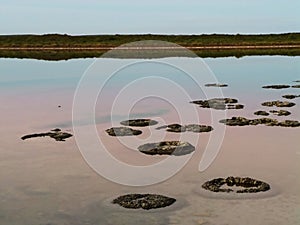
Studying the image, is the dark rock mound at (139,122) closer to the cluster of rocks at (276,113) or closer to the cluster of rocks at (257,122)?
the cluster of rocks at (257,122)

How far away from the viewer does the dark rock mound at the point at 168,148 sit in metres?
17.0

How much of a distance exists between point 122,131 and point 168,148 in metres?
3.33

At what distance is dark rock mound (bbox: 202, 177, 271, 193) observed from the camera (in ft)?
42.7

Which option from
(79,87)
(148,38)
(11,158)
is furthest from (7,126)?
(148,38)

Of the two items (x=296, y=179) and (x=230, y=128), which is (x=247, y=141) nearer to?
(x=230, y=128)

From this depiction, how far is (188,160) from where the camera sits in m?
16.0

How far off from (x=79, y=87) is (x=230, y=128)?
17851 millimetres

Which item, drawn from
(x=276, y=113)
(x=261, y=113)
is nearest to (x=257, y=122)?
(x=261, y=113)

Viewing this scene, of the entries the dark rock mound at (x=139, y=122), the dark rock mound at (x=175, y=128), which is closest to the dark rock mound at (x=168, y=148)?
the dark rock mound at (x=175, y=128)

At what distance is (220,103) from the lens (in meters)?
27.3

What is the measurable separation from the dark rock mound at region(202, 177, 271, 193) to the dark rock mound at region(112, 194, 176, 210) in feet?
4.78

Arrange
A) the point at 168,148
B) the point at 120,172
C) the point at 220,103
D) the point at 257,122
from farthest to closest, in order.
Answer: the point at 220,103, the point at 257,122, the point at 168,148, the point at 120,172

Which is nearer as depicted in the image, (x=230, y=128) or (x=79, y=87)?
(x=230, y=128)

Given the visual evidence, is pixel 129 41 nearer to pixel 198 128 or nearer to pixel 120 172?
pixel 198 128
